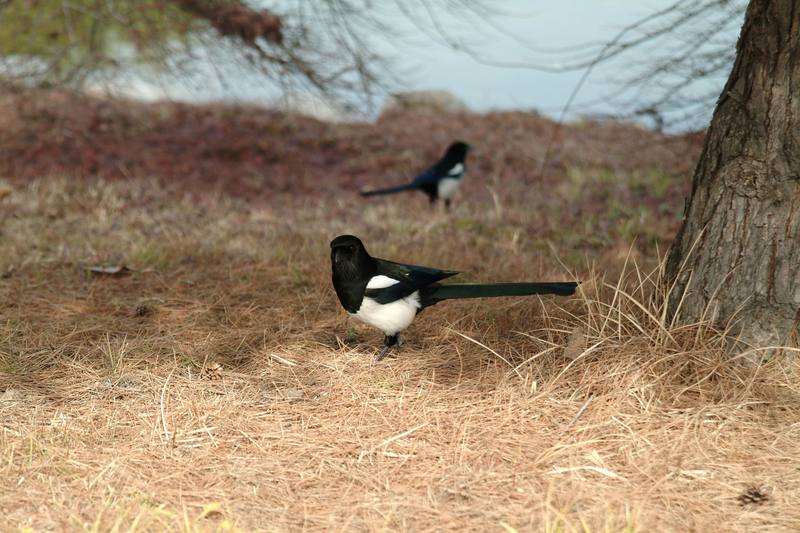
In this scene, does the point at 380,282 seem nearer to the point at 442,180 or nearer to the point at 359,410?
the point at 359,410

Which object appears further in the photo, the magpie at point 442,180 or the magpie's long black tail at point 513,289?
the magpie at point 442,180

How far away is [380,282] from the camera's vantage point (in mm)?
3836

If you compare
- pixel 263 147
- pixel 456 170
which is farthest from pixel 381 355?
pixel 263 147

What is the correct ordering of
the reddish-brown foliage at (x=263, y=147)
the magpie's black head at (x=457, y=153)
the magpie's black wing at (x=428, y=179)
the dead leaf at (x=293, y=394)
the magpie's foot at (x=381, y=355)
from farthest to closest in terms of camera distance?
the reddish-brown foliage at (x=263, y=147), the magpie's black head at (x=457, y=153), the magpie's black wing at (x=428, y=179), the magpie's foot at (x=381, y=355), the dead leaf at (x=293, y=394)

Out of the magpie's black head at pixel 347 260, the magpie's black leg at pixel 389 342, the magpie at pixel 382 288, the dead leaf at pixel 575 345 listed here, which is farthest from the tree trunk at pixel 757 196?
the magpie's black head at pixel 347 260

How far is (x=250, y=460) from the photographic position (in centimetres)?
308

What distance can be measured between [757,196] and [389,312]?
180cm

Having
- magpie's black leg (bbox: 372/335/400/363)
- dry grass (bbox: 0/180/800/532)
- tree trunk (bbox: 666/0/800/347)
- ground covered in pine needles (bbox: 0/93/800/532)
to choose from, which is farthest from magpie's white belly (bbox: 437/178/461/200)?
tree trunk (bbox: 666/0/800/347)

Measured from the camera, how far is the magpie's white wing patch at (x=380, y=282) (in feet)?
12.5

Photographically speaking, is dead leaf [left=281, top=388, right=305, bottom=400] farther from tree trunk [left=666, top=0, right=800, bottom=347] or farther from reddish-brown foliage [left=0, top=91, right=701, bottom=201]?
reddish-brown foliage [left=0, top=91, right=701, bottom=201]

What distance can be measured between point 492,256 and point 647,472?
3086mm

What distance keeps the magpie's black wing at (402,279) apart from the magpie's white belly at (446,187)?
15.8ft

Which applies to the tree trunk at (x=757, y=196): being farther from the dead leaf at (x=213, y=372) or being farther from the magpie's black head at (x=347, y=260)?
the dead leaf at (x=213, y=372)

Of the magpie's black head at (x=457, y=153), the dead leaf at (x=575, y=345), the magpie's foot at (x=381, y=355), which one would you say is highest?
the magpie's black head at (x=457, y=153)
